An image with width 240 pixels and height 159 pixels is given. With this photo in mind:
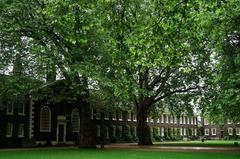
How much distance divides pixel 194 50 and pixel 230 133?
8428 cm

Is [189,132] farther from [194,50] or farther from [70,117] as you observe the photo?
[194,50]

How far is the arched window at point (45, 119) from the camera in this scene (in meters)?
52.1

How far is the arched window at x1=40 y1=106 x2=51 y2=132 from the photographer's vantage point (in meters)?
Answer: 52.1

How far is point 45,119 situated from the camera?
173 ft

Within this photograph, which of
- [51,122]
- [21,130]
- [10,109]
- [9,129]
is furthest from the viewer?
[51,122]

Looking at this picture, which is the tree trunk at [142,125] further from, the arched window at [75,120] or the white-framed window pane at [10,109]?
the white-framed window pane at [10,109]

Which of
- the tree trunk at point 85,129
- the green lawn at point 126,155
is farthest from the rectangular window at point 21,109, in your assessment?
the green lawn at point 126,155

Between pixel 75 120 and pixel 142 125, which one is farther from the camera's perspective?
pixel 75 120

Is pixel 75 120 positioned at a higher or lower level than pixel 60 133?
higher

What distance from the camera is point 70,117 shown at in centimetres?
5675

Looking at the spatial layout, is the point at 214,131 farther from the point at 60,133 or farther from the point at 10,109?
the point at 10,109

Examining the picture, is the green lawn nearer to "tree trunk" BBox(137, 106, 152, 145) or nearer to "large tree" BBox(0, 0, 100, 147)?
"large tree" BBox(0, 0, 100, 147)

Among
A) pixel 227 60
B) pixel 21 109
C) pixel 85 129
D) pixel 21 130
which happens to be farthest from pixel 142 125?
pixel 227 60

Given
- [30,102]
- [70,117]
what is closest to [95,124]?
[70,117]
